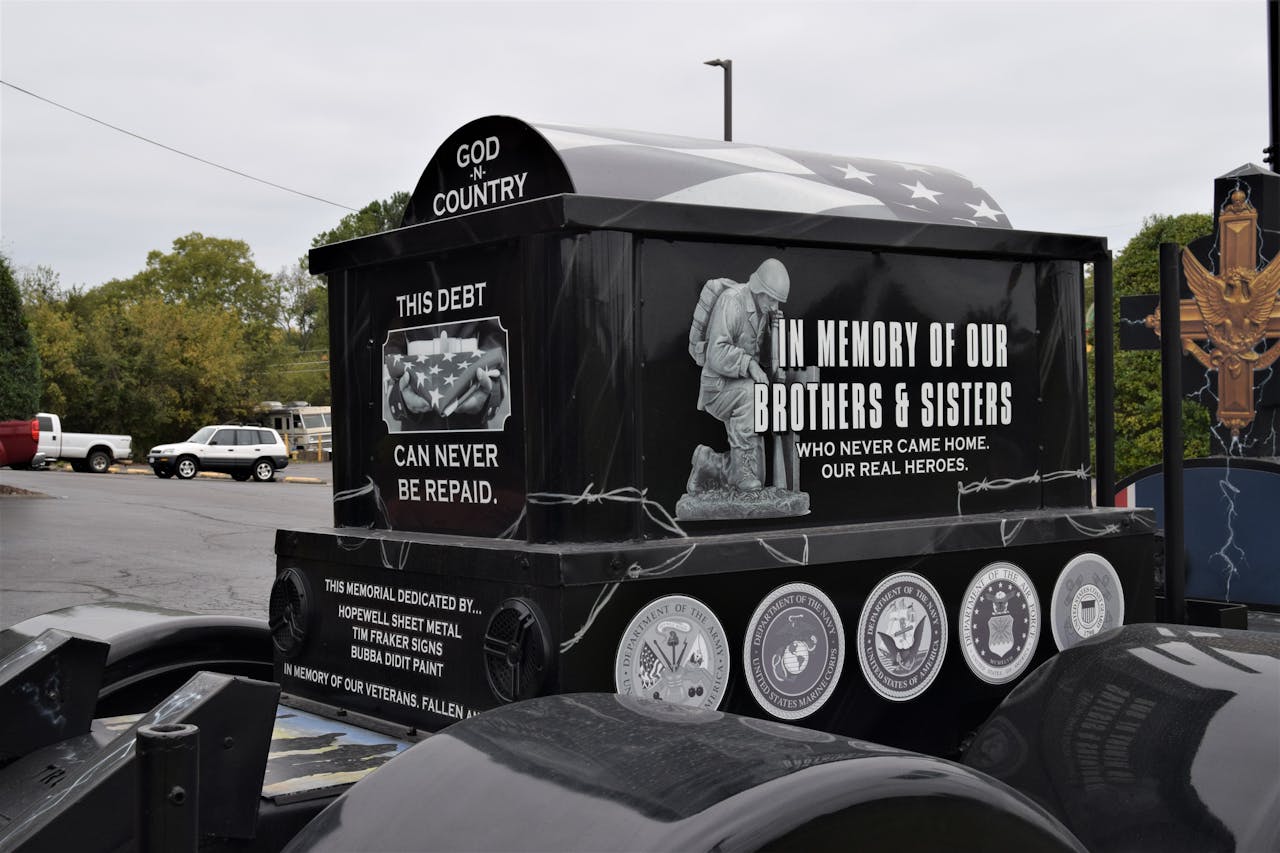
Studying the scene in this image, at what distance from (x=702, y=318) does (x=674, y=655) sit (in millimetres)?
824

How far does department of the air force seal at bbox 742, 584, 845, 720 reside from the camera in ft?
10.3

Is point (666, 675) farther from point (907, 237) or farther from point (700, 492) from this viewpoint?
point (907, 237)

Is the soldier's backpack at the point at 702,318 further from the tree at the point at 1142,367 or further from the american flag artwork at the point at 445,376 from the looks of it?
the tree at the point at 1142,367

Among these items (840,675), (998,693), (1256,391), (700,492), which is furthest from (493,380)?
(1256,391)

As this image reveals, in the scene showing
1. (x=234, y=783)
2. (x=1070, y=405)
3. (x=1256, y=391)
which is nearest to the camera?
(x=234, y=783)

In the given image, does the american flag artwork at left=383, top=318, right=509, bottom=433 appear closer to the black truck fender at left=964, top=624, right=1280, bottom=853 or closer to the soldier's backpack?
the soldier's backpack

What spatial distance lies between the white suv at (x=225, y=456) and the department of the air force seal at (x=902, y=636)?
114 ft

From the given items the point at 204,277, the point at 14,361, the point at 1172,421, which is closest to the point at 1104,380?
the point at 1172,421

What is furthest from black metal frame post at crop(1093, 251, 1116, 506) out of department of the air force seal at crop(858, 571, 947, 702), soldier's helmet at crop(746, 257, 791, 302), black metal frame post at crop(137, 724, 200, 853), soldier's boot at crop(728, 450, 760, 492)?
black metal frame post at crop(137, 724, 200, 853)

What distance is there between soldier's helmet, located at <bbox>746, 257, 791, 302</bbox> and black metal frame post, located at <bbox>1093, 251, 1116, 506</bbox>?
1.12 metres

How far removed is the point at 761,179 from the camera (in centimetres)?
350

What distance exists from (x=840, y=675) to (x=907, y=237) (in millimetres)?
1177

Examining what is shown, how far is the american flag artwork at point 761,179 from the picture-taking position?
3.23 m

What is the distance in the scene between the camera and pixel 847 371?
3.42m
